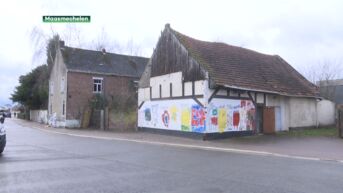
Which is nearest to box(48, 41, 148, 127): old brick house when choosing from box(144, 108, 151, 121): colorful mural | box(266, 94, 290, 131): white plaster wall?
box(144, 108, 151, 121): colorful mural

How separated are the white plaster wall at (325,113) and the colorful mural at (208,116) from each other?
968 cm

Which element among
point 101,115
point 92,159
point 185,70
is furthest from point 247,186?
point 101,115

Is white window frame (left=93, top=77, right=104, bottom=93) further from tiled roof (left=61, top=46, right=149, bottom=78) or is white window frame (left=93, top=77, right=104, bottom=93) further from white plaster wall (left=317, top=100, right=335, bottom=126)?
white plaster wall (left=317, top=100, right=335, bottom=126)

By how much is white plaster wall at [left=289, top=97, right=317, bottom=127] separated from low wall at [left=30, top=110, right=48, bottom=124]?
3200cm

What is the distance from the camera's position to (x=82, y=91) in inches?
1517

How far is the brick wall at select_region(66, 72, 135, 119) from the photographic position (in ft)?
123

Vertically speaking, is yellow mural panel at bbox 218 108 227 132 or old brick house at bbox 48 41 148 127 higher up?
old brick house at bbox 48 41 148 127

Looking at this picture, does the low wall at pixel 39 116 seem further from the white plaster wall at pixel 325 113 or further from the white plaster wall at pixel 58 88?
the white plaster wall at pixel 325 113

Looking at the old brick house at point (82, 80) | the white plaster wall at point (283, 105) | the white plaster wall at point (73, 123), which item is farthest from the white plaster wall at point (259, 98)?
the white plaster wall at point (73, 123)

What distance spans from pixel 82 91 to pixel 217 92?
19947mm

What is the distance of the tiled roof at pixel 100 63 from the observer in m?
39.3

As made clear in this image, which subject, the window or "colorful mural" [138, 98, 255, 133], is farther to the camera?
the window

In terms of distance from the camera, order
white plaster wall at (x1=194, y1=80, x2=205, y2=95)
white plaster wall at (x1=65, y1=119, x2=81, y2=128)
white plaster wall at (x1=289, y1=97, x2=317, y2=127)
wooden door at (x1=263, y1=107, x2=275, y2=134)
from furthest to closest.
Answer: white plaster wall at (x1=65, y1=119, x2=81, y2=128), white plaster wall at (x1=289, y1=97, x2=317, y2=127), wooden door at (x1=263, y1=107, x2=275, y2=134), white plaster wall at (x1=194, y1=80, x2=205, y2=95)

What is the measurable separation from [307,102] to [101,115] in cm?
1783
